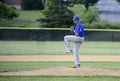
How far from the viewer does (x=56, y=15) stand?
156 ft

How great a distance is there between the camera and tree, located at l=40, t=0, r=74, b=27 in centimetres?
4716

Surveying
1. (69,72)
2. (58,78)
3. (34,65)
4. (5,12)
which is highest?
(58,78)

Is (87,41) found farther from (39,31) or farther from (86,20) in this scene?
(86,20)

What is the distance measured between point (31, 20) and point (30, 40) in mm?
21260

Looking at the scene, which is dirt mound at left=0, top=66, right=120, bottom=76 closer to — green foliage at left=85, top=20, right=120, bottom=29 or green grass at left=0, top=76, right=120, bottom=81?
green grass at left=0, top=76, right=120, bottom=81

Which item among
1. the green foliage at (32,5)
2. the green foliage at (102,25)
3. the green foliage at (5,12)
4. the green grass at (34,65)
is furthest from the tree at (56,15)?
the green grass at (34,65)

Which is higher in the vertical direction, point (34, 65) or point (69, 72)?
point (69, 72)

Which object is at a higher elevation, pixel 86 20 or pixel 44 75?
pixel 44 75

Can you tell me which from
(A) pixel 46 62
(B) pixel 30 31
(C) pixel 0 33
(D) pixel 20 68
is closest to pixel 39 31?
(B) pixel 30 31

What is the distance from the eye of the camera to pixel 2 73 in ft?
50.9

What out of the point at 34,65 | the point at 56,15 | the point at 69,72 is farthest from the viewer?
the point at 56,15

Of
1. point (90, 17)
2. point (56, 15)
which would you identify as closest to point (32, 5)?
point (56, 15)

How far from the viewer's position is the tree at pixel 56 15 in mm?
47156

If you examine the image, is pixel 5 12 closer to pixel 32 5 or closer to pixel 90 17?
pixel 90 17
